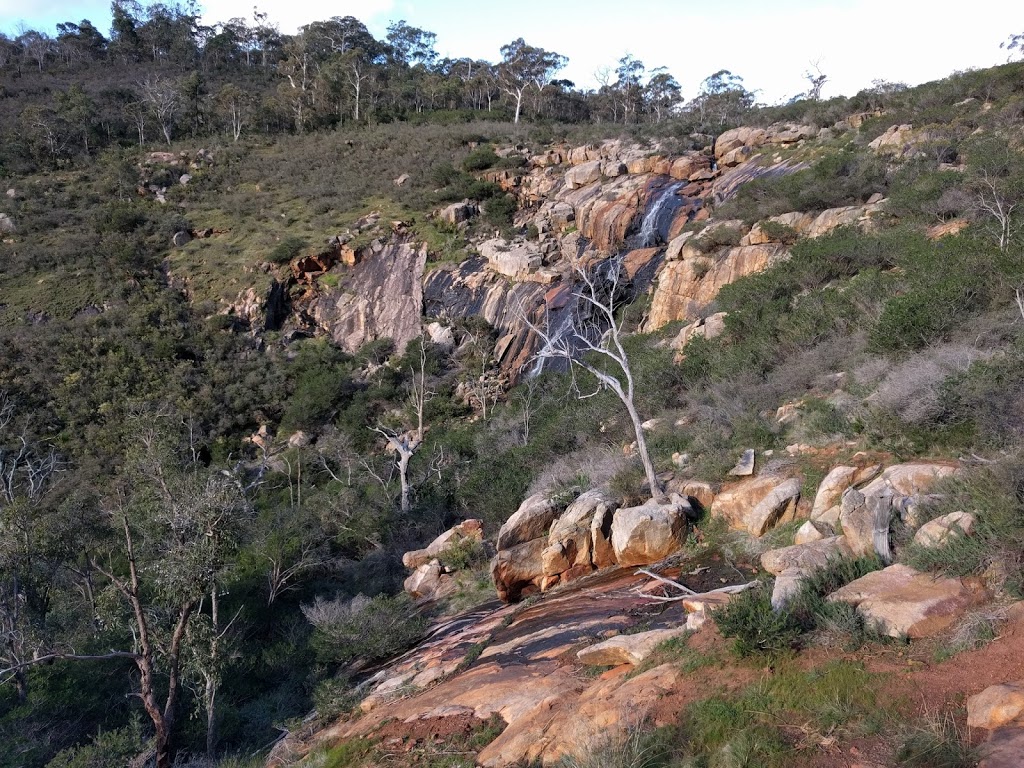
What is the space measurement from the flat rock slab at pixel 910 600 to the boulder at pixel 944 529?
0.26m

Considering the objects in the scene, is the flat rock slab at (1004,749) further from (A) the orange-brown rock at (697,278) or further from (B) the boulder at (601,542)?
(A) the orange-brown rock at (697,278)

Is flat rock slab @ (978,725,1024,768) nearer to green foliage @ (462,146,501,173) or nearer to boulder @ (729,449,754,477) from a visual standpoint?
boulder @ (729,449,754,477)

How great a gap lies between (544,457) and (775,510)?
8146 millimetres

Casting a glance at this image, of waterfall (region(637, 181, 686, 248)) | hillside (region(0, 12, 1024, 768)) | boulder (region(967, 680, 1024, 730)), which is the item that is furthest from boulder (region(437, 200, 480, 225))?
boulder (region(967, 680, 1024, 730))

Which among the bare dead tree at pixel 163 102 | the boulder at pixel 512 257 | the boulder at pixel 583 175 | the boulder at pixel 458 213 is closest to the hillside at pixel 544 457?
the boulder at pixel 512 257

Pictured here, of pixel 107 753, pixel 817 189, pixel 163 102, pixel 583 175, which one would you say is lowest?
pixel 107 753

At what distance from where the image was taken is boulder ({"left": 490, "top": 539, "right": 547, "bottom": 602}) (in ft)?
30.2

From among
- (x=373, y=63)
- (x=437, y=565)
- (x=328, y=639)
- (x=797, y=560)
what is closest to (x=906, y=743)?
(x=797, y=560)

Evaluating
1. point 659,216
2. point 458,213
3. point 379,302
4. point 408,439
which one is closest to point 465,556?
point 408,439

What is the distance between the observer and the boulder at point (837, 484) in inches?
269

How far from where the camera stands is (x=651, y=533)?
8250mm

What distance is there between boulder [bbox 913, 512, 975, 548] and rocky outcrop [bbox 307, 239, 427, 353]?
90.8 feet

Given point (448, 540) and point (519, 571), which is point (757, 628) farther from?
point (448, 540)

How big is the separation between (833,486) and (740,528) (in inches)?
50.4
